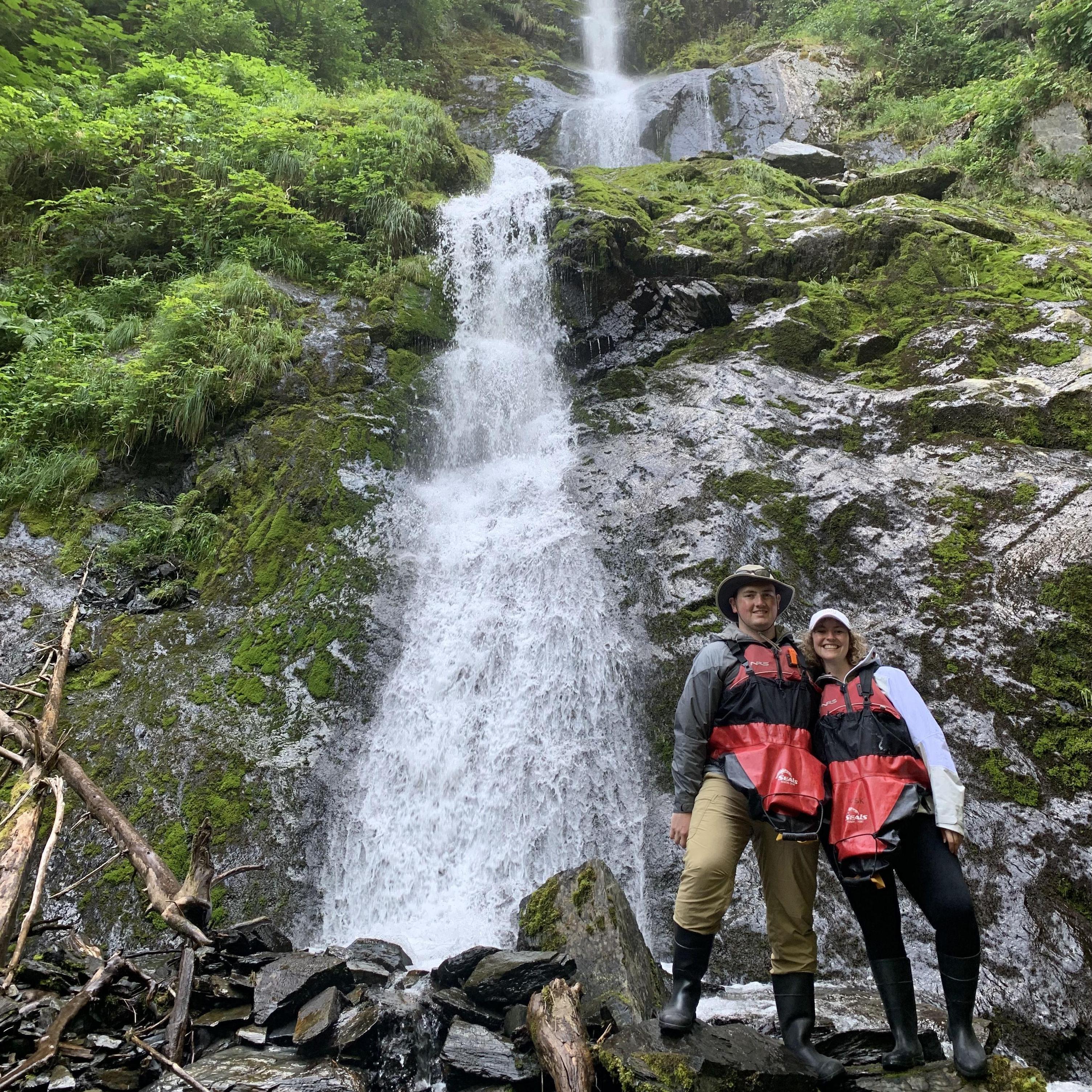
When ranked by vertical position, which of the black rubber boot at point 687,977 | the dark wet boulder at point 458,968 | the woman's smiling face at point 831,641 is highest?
the woman's smiling face at point 831,641

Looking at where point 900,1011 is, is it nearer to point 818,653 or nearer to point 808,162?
point 818,653

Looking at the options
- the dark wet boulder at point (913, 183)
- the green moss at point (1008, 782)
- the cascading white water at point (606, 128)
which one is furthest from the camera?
the cascading white water at point (606, 128)

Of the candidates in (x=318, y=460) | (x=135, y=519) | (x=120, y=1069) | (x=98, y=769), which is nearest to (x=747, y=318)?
(x=318, y=460)

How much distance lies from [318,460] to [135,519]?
2059 mm

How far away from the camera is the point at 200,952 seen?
3.54m

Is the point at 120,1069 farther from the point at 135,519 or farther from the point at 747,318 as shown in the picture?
the point at 747,318

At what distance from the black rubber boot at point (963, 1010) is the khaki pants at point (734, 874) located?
49 centimetres

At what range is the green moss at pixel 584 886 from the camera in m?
3.97

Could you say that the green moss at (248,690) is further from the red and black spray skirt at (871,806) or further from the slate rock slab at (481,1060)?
the red and black spray skirt at (871,806)

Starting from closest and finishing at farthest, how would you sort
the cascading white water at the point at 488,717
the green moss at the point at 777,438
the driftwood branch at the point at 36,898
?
the driftwood branch at the point at 36,898 → the cascading white water at the point at 488,717 → the green moss at the point at 777,438

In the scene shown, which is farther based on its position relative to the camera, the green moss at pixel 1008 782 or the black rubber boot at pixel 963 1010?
the green moss at pixel 1008 782

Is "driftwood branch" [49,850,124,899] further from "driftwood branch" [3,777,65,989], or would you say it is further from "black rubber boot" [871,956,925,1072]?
"black rubber boot" [871,956,925,1072]

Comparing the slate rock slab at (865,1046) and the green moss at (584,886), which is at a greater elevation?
the slate rock slab at (865,1046)

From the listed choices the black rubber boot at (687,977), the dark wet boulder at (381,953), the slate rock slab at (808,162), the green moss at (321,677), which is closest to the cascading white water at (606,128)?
the slate rock slab at (808,162)
